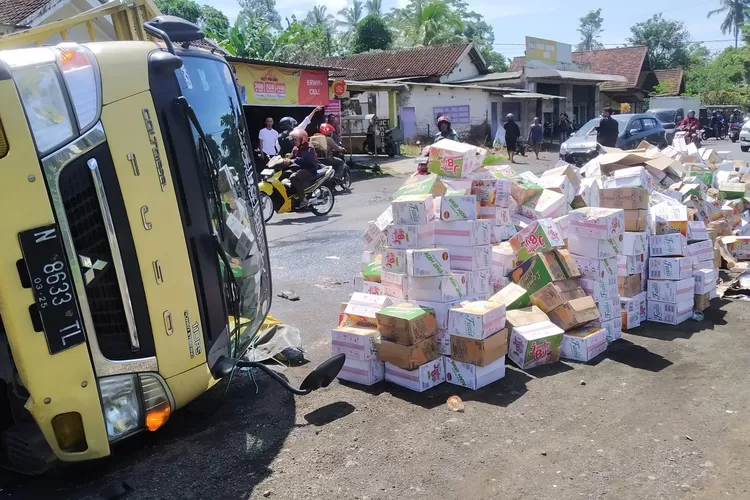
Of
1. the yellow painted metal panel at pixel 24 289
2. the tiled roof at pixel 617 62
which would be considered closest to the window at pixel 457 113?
the tiled roof at pixel 617 62

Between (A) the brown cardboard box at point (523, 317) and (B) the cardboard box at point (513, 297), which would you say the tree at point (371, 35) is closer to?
(B) the cardboard box at point (513, 297)

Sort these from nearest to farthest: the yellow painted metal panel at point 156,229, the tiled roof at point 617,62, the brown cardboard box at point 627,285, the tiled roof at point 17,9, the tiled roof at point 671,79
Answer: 1. the yellow painted metal panel at point 156,229
2. the brown cardboard box at point 627,285
3. the tiled roof at point 17,9
4. the tiled roof at point 617,62
5. the tiled roof at point 671,79

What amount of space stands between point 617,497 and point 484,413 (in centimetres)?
110

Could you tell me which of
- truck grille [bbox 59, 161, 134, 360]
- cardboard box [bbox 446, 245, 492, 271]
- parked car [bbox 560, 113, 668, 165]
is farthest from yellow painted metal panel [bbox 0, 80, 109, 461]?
parked car [bbox 560, 113, 668, 165]

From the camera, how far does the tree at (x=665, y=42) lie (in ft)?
225

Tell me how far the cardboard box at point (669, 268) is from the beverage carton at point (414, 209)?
7.71 feet

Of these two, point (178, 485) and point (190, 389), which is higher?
point (190, 389)

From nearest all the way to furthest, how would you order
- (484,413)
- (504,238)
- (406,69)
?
(484,413)
(504,238)
(406,69)

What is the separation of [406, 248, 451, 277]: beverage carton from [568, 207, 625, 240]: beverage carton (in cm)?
145

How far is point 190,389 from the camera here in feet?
10.9

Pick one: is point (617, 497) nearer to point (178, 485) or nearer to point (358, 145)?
point (178, 485)

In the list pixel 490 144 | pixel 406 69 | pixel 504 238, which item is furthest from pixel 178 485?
pixel 406 69

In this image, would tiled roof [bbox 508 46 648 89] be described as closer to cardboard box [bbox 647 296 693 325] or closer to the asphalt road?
cardboard box [bbox 647 296 693 325]

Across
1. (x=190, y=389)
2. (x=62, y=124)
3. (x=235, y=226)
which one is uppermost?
(x=62, y=124)
